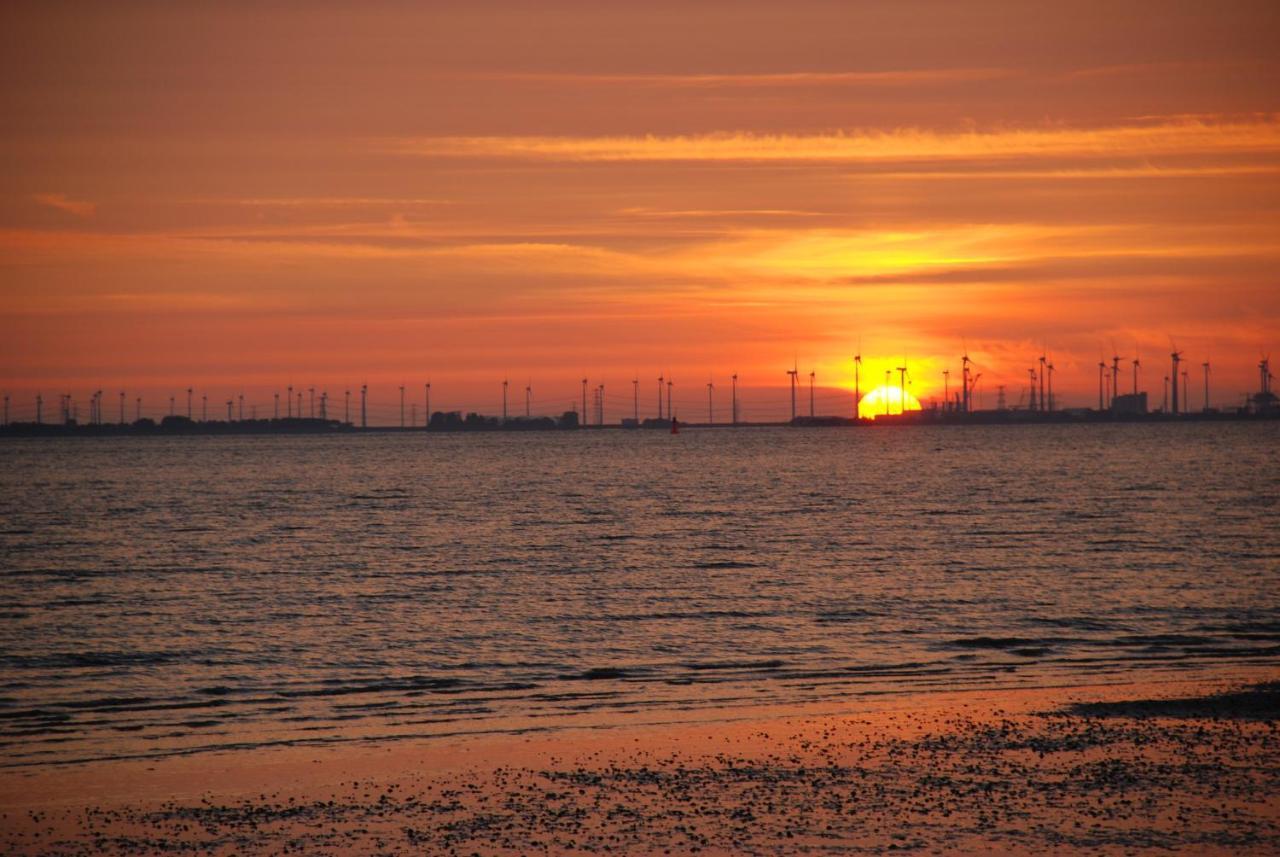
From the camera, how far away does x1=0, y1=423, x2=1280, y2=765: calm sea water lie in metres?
33.2

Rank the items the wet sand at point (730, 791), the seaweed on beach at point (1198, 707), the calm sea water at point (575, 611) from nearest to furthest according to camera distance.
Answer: the wet sand at point (730, 791)
the seaweed on beach at point (1198, 707)
the calm sea water at point (575, 611)

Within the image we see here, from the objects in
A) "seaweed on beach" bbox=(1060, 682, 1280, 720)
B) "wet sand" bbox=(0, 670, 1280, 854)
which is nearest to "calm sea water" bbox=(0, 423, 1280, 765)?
Answer: "wet sand" bbox=(0, 670, 1280, 854)

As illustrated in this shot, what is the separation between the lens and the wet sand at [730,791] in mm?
20406

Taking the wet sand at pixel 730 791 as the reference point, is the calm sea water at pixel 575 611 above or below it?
below

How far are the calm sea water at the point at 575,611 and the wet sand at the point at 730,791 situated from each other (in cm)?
283

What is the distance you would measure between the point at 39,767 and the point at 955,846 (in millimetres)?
17695

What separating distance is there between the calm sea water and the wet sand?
2834mm

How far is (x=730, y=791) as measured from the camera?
23141 mm

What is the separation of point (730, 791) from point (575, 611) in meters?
29.1

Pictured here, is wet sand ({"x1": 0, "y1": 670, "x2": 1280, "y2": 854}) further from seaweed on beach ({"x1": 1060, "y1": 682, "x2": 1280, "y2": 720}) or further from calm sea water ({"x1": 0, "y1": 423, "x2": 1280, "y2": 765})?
calm sea water ({"x1": 0, "y1": 423, "x2": 1280, "y2": 765})

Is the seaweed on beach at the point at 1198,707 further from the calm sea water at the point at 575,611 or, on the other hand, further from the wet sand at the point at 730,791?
the calm sea water at the point at 575,611

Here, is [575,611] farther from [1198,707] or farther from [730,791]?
[730,791]

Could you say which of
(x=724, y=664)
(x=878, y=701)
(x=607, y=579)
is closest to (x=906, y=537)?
(x=607, y=579)

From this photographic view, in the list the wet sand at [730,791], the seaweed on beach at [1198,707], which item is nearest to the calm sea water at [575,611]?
the wet sand at [730,791]
